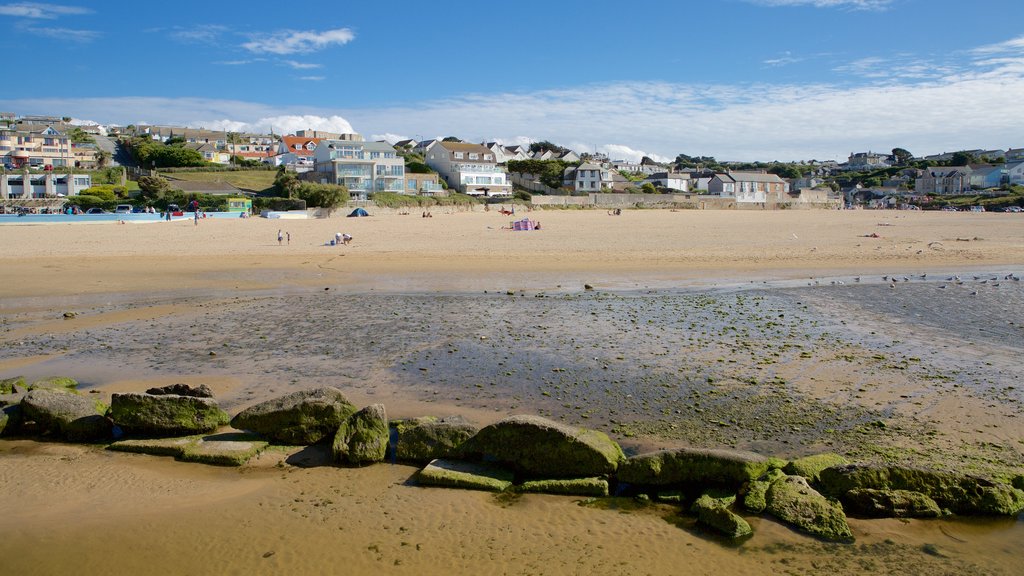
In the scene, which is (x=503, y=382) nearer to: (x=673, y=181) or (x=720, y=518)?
(x=720, y=518)

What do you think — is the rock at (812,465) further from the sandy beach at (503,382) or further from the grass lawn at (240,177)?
the grass lawn at (240,177)

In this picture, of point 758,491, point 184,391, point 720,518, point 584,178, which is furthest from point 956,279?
point 584,178

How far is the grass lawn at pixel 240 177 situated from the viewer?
3617 inches

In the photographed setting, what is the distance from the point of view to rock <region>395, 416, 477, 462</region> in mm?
7574

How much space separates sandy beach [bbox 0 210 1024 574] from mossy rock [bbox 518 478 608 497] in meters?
0.12

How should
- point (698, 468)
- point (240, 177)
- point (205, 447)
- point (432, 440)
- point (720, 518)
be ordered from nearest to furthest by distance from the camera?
point (720, 518)
point (698, 468)
point (432, 440)
point (205, 447)
point (240, 177)

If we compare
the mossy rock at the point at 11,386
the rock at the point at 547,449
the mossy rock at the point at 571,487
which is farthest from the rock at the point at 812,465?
the mossy rock at the point at 11,386

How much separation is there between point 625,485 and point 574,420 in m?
1.96

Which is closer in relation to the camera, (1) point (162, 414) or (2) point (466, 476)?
(2) point (466, 476)

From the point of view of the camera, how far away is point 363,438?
767 centimetres

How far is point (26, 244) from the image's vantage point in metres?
34.9

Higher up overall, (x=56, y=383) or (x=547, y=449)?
(x=547, y=449)

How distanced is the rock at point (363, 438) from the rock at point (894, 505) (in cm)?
481

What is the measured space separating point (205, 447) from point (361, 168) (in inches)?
3210
